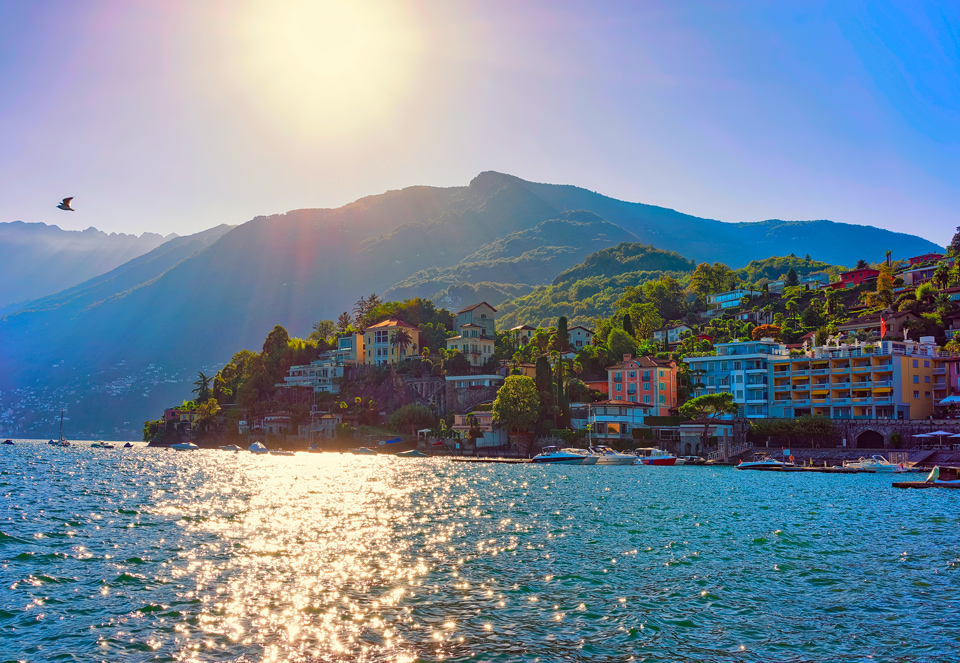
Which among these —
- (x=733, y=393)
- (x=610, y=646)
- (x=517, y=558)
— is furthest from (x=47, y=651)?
(x=733, y=393)

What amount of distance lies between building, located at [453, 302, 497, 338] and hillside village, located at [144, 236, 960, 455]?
33 centimetres

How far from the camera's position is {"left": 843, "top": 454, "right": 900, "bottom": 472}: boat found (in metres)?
72.1

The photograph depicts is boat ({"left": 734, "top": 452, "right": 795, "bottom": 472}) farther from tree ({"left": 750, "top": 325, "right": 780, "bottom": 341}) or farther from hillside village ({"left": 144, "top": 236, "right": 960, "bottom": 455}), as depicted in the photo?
tree ({"left": 750, "top": 325, "right": 780, "bottom": 341})

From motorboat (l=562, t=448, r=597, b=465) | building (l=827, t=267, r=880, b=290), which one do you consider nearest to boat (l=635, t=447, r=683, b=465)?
motorboat (l=562, t=448, r=597, b=465)

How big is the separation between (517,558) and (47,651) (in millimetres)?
14691

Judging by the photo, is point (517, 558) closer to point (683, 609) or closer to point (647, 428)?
point (683, 609)

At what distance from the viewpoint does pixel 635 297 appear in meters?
172

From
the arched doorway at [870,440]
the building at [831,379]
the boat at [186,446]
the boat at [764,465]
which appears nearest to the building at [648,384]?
the building at [831,379]

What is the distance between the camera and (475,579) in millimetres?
21578

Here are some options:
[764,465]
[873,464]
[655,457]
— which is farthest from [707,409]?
[873,464]

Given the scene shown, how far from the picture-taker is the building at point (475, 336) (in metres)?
136

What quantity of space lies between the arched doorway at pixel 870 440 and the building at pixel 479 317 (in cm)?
7463

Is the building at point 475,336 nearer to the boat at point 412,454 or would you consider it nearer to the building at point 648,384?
the boat at point 412,454

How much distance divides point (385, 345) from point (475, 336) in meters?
A: 18.6
